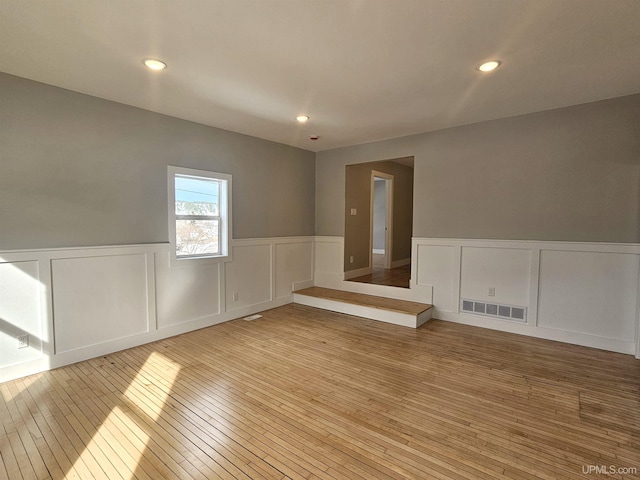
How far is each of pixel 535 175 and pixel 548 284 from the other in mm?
1323

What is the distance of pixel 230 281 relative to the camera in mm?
4508

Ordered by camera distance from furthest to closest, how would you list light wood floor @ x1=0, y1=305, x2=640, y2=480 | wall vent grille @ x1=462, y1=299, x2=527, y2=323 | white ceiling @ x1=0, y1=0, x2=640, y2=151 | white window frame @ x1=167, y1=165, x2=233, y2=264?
wall vent grille @ x1=462, y1=299, x2=527, y2=323 → white window frame @ x1=167, y1=165, x2=233, y2=264 → white ceiling @ x1=0, y1=0, x2=640, y2=151 → light wood floor @ x1=0, y1=305, x2=640, y2=480

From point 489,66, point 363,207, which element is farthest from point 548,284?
point 363,207

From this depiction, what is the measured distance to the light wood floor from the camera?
1.81m

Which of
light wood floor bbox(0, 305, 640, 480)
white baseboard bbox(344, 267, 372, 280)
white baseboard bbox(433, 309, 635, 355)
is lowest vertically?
light wood floor bbox(0, 305, 640, 480)

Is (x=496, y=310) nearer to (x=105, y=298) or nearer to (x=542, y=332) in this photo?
(x=542, y=332)

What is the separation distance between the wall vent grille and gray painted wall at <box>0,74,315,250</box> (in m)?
Result: 3.45

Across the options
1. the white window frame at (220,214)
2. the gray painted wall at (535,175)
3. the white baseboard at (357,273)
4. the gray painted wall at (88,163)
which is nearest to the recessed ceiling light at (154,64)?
the gray painted wall at (88,163)

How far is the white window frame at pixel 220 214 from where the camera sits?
3805 mm

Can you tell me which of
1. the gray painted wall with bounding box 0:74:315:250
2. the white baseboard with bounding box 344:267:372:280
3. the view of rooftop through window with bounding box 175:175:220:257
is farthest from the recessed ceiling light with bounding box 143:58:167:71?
the white baseboard with bounding box 344:267:372:280

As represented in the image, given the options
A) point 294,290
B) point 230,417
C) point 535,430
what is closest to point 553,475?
point 535,430

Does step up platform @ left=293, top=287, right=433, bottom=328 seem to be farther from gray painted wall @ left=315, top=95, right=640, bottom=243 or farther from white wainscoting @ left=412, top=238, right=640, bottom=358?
gray painted wall @ left=315, top=95, right=640, bottom=243

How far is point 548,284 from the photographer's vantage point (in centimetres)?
373

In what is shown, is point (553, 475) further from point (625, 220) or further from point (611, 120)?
point (611, 120)
